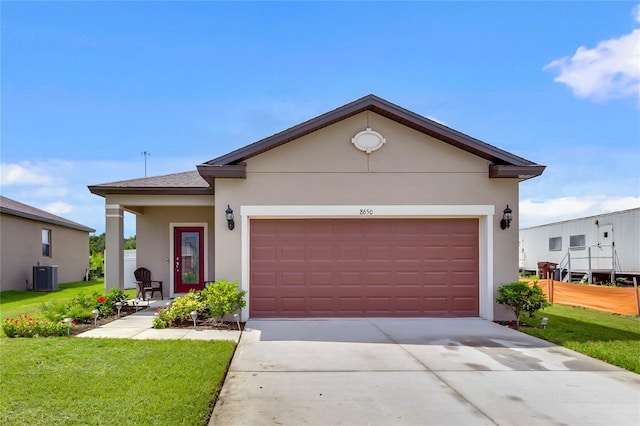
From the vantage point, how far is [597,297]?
13477mm

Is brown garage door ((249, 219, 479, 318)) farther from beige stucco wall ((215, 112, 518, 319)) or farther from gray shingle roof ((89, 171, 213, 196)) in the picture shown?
gray shingle roof ((89, 171, 213, 196))

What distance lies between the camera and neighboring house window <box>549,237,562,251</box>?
22.6 m

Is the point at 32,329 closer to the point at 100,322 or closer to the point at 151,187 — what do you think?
the point at 100,322

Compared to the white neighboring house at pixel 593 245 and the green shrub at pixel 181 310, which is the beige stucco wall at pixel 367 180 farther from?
the white neighboring house at pixel 593 245

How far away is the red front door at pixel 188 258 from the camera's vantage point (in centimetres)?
1417

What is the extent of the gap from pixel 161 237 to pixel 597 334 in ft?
38.4

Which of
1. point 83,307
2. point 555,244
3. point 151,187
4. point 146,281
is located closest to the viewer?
point 83,307

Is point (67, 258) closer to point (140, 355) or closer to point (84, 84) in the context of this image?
point (84, 84)

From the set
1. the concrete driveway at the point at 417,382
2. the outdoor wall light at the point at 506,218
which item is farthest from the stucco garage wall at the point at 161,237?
the outdoor wall light at the point at 506,218

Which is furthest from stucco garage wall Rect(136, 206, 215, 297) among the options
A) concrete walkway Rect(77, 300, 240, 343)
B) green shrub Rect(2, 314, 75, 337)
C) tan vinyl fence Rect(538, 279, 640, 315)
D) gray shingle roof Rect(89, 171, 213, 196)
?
tan vinyl fence Rect(538, 279, 640, 315)

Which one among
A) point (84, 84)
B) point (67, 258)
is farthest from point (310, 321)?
point (67, 258)

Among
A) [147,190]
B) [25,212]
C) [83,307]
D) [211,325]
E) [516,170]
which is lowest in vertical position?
[211,325]

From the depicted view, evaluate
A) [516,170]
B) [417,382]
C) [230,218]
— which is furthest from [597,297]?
[230,218]

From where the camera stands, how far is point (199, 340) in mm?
7586
